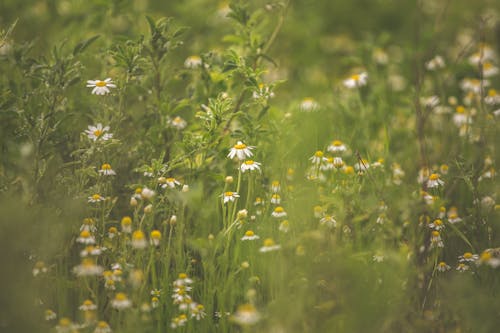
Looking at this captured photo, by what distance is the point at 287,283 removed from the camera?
195 centimetres

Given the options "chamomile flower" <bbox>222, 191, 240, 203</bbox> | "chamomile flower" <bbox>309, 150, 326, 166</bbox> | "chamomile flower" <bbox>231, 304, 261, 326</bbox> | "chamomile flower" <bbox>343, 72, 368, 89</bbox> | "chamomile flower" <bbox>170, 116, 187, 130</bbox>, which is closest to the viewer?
"chamomile flower" <bbox>231, 304, 261, 326</bbox>

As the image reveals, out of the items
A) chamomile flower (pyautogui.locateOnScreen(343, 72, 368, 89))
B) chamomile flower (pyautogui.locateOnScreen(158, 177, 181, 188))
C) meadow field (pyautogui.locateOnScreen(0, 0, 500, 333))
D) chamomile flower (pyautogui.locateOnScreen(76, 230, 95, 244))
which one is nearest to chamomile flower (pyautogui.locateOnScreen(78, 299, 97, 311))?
meadow field (pyautogui.locateOnScreen(0, 0, 500, 333))

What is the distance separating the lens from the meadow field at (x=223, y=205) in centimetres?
182

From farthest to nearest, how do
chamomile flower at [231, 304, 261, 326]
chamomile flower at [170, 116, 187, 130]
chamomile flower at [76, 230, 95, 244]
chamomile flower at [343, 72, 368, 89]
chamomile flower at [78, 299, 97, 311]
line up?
chamomile flower at [343, 72, 368, 89]
chamomile flower at [170, 116, 187, 130]
chamomile flower at [76, 230, 95, 244]
chamomile flower at [78, 299, 97, 311]
chamomile flower at [231, 304, 261, 326]

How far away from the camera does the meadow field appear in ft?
5.98

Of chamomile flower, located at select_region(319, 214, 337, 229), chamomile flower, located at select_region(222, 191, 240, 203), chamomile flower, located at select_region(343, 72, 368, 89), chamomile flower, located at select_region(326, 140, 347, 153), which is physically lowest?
chamomile flower, located at select_region(319, 214, 337, 229)

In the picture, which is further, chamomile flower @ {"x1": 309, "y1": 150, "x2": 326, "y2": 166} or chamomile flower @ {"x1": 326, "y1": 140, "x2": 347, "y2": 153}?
chamomile flower @ {"x1": 326, "y1": 140, "x2": 347, "y2": 153}

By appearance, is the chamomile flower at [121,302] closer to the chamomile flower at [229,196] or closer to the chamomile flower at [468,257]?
the chamomile flower at [229,196]

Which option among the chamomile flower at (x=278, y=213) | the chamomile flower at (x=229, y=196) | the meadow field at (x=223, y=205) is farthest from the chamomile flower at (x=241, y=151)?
the chamomile flower at (x=278, y=213)

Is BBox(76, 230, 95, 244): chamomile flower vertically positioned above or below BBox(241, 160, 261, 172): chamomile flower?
below

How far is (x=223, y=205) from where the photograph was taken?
2172mm

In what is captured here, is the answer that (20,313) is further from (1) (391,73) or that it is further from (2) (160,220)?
(1) (391,73)

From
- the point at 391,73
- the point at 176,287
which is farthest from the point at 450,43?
the point at 176,287

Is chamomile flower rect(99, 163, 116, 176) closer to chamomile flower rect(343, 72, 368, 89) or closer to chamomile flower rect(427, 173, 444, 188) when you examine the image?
chamomile flower rect(427, 173, 444, 188)
